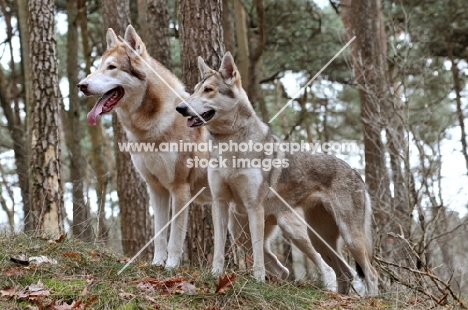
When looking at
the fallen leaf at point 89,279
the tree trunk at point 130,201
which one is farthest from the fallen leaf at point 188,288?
the tree trunk at point 130,201

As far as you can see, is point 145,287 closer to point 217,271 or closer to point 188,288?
point 188,288

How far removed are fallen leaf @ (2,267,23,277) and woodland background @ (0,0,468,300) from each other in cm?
147

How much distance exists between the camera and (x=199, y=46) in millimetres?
7453

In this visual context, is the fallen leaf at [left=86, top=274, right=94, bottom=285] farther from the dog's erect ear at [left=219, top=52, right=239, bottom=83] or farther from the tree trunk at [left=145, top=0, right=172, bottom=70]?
the tree trunk at [left=145, top=0, right=172, bottom=70]

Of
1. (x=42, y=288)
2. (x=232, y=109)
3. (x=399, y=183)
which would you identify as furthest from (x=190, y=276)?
(x=399, y=183)

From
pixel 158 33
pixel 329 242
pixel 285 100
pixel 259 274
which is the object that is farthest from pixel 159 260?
pixel 285 100

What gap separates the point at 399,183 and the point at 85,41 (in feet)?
28.7

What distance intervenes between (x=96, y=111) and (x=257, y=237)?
6.98 feet

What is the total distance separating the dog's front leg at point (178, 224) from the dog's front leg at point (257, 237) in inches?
30.1

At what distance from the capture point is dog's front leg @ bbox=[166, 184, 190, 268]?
6043 mm

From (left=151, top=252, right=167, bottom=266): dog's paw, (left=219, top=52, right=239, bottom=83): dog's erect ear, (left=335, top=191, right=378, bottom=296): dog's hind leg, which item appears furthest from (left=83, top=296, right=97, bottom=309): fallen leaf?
(left=335, top=191, right=378, bottom=296): dog's hind leg

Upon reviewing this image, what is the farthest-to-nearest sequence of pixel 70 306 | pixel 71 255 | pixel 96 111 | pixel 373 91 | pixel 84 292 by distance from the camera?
1. pixel 373 91
2. pixel 96 111
3. pixel 71 255
4. pixel 84 292
5. pixel 70 306

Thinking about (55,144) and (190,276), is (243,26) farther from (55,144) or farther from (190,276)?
(190,276)

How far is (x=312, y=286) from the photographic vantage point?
6000 millimetres
